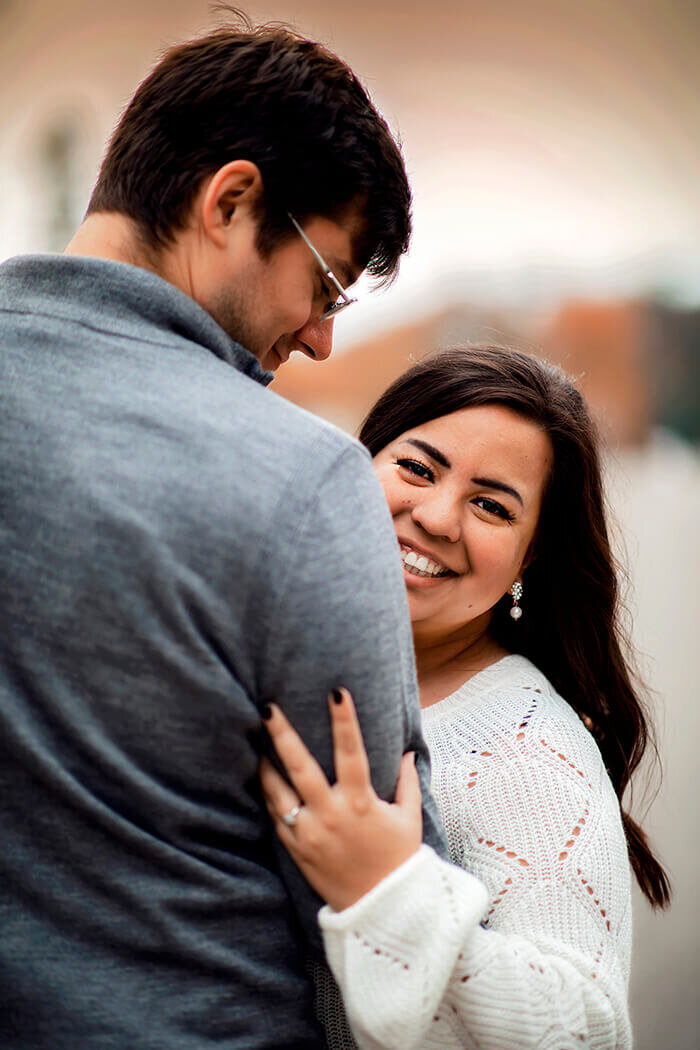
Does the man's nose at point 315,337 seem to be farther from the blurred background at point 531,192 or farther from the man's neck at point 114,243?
the blurred background at point 531,192

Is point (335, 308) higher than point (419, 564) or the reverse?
higher

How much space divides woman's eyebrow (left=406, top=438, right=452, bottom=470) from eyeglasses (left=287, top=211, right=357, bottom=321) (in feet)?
1.77

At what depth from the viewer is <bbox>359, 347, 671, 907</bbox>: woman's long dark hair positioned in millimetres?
1853

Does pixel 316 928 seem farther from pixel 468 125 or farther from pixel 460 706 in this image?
pixel 468 125

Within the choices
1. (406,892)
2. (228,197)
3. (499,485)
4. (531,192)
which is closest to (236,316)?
(228,197)

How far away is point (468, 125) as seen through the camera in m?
5.47

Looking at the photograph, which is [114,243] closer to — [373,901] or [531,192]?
[373,901]

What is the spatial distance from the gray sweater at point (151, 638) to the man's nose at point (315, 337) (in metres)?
0.28

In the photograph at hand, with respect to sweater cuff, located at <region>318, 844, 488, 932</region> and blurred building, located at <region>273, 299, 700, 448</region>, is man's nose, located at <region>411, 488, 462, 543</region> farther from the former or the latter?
blurred building, located at <region>273, 299, 700, 448</region>

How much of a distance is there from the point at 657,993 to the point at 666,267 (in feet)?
15.4

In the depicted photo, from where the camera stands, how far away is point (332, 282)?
45.8 inches

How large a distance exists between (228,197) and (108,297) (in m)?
0.20

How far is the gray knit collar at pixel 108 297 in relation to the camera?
37.4 inches

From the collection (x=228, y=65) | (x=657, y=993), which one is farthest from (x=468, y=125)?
(x=228, y=65)
